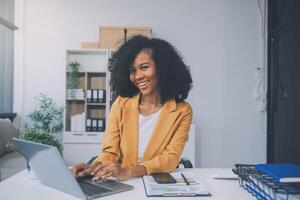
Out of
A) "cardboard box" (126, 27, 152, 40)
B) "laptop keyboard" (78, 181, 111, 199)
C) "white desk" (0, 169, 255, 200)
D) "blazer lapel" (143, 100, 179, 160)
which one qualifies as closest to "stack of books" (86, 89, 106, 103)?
"cardboard box" (126, 27, 152, 40)

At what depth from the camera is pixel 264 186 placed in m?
0.96

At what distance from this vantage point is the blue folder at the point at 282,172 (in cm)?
95

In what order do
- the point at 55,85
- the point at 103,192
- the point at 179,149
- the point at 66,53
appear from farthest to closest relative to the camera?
the point at 55,85, the point at 66,53, the point at 179,149, the point at 103,192

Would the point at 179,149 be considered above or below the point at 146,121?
below

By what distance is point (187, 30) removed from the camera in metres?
4.56

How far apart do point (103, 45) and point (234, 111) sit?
2060 mm

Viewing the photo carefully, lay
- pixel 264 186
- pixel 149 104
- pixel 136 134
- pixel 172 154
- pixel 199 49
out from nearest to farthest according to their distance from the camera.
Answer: pixel 264 186
pixel 172 154
pixel 136 134
pixel 149 104
pixel 199 49

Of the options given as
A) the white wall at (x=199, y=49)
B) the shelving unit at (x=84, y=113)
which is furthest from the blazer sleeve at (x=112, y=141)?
the white wall at (x=199, y=49)

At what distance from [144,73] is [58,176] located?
2.34 ft

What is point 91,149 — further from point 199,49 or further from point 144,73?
point 144,73

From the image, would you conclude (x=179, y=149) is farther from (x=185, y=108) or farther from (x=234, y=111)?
(x=234, y=111)

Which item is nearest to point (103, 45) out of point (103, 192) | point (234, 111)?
point (234, 111)

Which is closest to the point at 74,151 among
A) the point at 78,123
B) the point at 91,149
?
the point at 91,149

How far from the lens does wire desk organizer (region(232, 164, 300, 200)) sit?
89 centimetres
